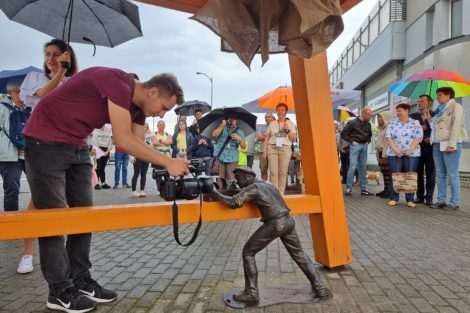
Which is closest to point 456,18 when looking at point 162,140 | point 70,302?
point 162,140

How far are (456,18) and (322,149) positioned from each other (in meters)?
14.6

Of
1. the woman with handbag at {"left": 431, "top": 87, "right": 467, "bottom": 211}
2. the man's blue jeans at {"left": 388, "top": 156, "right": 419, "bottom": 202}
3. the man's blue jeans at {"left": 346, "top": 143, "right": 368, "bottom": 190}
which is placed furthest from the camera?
the man's blue jeans at {"left": 346, "top": 143, "right": 368, "bottom": 190}

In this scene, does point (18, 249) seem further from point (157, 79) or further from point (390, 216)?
point (390, 216)

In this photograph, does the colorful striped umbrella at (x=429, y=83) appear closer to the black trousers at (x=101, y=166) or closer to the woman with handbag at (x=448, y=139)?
the woman with handbag at (x=448, y=139)

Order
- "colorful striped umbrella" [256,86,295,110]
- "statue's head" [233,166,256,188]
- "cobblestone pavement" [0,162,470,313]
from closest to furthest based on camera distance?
"cobblestone pavement" [0,162,470,313]
"statue's head" [233,166,256,188]
"colorful striped umbrella" [256,86,295,110]

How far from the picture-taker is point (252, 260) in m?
3.05

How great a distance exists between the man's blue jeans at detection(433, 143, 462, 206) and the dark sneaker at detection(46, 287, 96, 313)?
262 inches

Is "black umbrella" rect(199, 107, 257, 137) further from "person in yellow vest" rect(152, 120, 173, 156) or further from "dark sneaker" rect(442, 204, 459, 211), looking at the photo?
"dark sneaker" rect(442, 204, 459, 211)

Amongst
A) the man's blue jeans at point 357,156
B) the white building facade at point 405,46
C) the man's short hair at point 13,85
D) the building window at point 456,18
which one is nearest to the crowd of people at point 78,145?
the man's short hair at point 13,85

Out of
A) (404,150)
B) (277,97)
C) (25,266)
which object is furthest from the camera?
(277,97)

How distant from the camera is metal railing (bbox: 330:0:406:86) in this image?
2048 centimetres

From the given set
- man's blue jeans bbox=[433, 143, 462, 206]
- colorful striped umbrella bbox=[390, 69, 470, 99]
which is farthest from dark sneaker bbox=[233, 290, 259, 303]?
colorful striped umbrella bbox=[390, 69, 470, 99]

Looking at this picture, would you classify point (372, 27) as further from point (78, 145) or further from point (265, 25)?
point (78, 145)

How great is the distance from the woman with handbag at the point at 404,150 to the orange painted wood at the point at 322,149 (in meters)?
4.47
